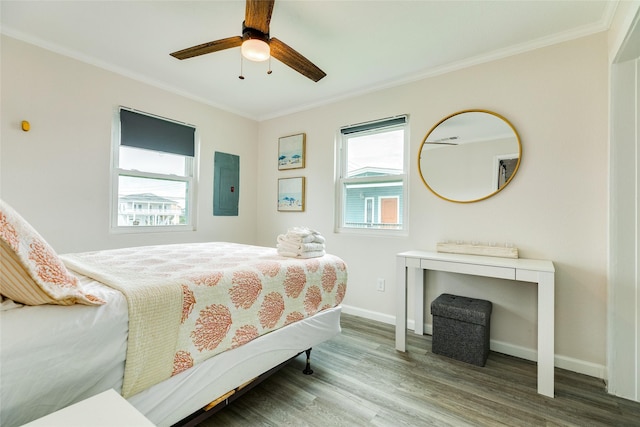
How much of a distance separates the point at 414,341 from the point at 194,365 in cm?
194

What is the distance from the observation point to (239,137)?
151 inches

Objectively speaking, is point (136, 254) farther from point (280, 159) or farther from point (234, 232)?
point (280, 159)

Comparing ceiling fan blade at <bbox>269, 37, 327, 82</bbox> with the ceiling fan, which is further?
ceiling fan blade at <bbox>269, 37, 327, 82</bbox>

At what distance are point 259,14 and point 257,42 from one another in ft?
0.48

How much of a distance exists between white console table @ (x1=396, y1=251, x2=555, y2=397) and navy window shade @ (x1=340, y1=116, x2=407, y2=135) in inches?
54.6

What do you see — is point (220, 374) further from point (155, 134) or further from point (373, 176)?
point (155, 134)

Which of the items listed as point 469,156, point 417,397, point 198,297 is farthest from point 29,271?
point 469,156

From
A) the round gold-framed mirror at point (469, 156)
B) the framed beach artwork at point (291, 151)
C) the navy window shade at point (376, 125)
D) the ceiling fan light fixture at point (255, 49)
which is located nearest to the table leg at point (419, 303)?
the round gold-framed mirror at point (469, 156)

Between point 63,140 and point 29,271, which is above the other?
point 63,140

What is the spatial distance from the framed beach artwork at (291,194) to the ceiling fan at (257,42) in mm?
1687

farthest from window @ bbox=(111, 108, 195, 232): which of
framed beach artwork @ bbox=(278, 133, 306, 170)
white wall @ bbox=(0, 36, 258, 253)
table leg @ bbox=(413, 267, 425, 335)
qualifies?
table leg @ bbox=(413, 267, 425, 335)

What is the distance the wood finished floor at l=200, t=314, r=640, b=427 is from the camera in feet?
5.08

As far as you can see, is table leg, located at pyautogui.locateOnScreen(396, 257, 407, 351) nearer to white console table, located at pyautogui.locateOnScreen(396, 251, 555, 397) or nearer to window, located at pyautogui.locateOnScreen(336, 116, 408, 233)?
white console table, located at pyautogui.locateOnScreen(396, 251, 555, 397)

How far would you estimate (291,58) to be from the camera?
78.4 inches
